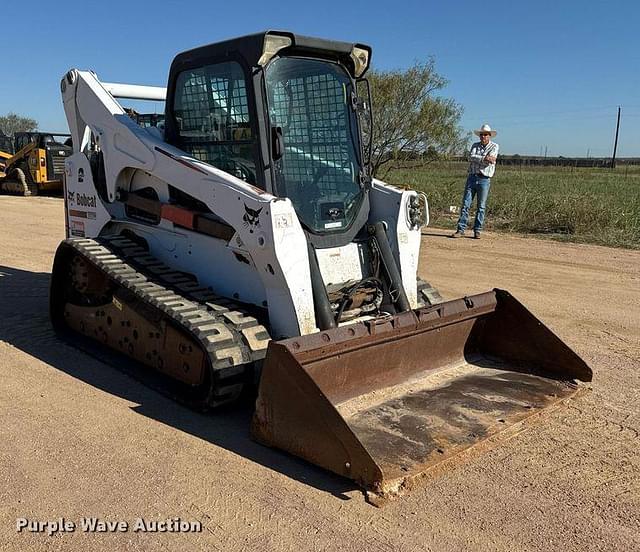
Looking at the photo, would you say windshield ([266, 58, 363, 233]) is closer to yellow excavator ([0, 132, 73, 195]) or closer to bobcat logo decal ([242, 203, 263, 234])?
bobcat logo decal ([242, 203, 263, 234])

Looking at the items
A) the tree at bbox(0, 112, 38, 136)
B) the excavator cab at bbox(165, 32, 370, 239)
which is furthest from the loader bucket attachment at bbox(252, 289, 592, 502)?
the tree at bbox(0, 112, 38, 136)

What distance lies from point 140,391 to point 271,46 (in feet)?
8.33

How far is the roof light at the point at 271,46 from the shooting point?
14.8 ft

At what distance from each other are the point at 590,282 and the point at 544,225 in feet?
16.0

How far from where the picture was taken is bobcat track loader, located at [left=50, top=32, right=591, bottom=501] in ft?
12.8

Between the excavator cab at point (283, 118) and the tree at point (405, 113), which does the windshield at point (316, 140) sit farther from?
the tree at point (405, 113)

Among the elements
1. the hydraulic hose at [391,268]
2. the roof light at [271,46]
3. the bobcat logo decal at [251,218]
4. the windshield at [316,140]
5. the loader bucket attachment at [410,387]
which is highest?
the roof light at [271,46]

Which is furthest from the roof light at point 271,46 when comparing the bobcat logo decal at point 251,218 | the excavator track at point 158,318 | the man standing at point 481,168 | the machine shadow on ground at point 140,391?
the man standing at point 481,168

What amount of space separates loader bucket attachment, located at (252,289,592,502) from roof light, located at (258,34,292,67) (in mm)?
1927

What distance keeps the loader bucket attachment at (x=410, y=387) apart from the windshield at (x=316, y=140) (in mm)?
1096

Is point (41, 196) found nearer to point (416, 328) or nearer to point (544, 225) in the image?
point (544, 225)

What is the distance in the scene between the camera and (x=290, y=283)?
14.1 ft

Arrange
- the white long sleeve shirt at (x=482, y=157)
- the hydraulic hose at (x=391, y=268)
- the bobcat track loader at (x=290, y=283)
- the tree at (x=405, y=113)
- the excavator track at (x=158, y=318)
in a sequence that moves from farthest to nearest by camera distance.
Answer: the tree at (x=405, y=113) → the white long sleeve shirt at (x=482, y=157) → the hydraulic hose at (x=391, y=268) → the excavator track at (x=158, y=318) → the bobcat track loader at (x=290, y=283)

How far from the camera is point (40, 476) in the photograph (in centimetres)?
347
